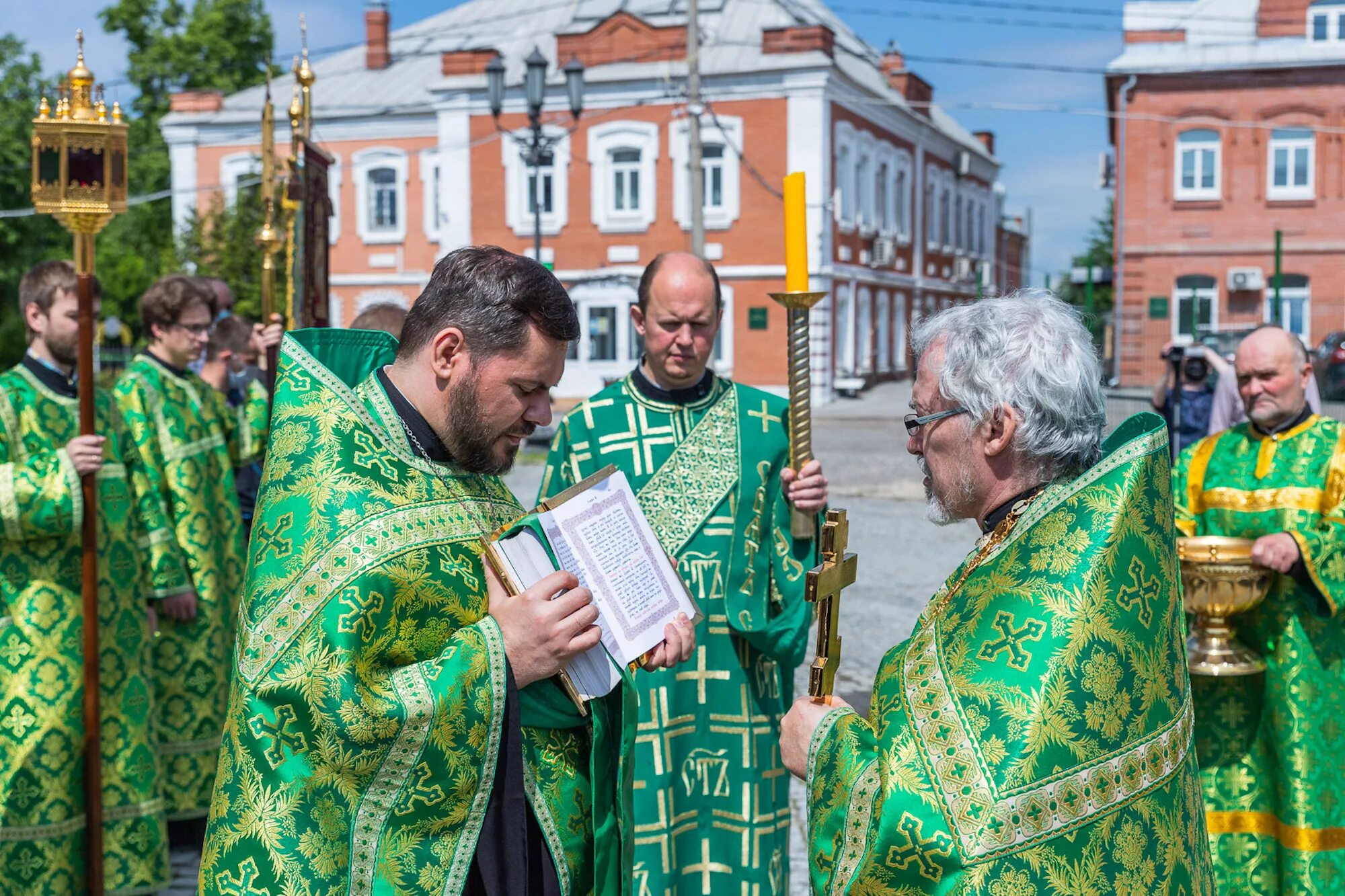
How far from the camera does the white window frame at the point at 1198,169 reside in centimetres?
2875

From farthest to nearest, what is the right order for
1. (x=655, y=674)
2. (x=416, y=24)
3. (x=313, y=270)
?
1. (x=416, y=24)
2. (x=313, y=270)
3. (x=655, y=674)

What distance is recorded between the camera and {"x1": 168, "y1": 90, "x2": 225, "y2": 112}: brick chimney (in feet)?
107

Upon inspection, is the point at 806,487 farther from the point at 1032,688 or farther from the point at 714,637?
the point at 1032,688

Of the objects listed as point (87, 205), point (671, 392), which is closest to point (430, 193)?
point (87, 205)

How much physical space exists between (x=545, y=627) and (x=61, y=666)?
2546mm

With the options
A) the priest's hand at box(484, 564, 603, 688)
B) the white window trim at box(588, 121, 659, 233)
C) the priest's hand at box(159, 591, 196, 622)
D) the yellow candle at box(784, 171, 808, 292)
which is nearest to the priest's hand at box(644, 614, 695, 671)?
the priest's hand at box(484, 564, 603, 688)

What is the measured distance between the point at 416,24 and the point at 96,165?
34380 mm

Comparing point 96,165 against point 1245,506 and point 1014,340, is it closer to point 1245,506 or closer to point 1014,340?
point 1014,340

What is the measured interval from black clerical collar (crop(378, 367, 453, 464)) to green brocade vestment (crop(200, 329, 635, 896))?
0.08 ft

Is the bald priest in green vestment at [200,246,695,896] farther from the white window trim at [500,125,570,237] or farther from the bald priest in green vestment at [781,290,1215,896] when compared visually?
the white window trim at [500,125,570,237]

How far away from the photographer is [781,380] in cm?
2812

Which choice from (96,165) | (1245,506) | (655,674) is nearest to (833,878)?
(655,674)

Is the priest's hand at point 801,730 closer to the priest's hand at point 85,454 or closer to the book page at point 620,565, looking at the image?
the book page at point 620,565

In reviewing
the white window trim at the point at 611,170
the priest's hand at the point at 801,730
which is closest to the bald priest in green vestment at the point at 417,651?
the priest's hand at the point at 801,730
